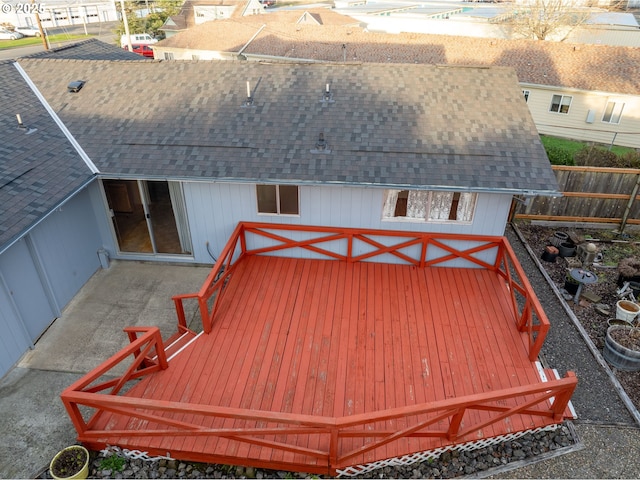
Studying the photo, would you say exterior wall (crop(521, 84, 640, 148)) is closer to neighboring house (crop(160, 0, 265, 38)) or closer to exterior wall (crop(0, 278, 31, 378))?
exterior wall (crop(0, 278, 31, 378))

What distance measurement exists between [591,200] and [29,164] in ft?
48.8

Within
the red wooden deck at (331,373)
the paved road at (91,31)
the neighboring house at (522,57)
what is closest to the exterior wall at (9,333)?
the red wooden deck at (331,373)

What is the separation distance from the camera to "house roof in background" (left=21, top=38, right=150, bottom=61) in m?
13.3

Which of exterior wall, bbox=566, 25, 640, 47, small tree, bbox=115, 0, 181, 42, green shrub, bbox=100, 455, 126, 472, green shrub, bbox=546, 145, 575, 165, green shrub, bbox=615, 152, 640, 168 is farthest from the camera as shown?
small tree, bbox=115, 0, 181, 42

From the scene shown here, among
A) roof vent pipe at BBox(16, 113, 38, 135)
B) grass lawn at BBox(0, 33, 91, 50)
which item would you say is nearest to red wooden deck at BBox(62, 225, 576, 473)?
roof vent pipe at BBox(16, 113, 38, 135)

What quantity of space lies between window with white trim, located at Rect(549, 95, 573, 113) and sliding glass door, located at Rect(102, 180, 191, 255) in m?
20.7

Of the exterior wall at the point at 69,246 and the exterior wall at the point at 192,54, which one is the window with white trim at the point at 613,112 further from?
the exterior wall at the point at 69,246

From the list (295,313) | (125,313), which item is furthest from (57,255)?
(295,313)

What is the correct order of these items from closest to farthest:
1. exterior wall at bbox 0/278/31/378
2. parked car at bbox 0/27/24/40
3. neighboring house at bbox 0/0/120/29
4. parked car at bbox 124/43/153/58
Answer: exterior wall at bbox 0/278/31/378, parked car at bbox 124/43/153/58, parked car at bbox 0/27/24/40, neighboring house at bbox 0/0/120/29

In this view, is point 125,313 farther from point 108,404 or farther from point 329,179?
point 329,179

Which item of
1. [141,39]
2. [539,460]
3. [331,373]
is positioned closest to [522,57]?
[539,460]

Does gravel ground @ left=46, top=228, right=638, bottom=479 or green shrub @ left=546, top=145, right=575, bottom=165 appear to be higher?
green shrub @ left=546, top=145, right=575, bottom=165

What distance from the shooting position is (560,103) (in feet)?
73.5

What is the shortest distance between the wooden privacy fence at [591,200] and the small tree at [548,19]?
22266mm
